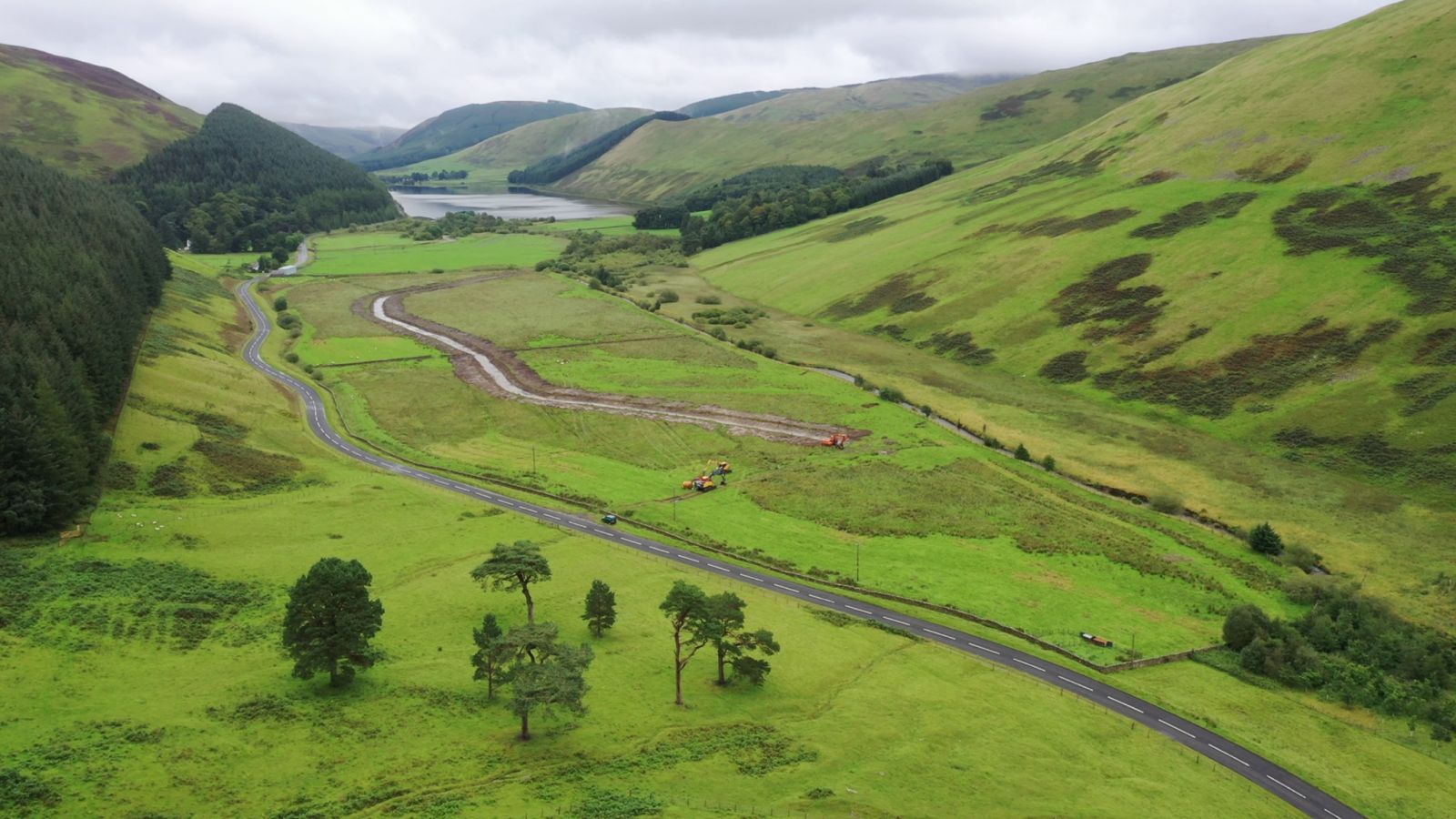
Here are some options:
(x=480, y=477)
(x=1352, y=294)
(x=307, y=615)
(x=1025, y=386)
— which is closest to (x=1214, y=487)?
(x=1025, y=386)

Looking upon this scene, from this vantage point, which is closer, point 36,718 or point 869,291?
point 36,718

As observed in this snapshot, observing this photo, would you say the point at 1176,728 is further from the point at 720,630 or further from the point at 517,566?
the point at 517,566

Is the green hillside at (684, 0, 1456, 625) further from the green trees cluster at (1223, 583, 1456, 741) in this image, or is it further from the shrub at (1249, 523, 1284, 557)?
the green trees cluster at (1223, 583, 1456, 741)

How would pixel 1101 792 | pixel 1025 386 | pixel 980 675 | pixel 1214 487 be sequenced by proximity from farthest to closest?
pixel 1025 386, pixel 1214 487, pixel 980 675, pixel 1101 792

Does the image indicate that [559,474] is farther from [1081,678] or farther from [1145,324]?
[1145,324]

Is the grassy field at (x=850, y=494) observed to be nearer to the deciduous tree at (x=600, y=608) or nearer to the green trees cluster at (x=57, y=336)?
the deciduous tree at (x=600, y=608)

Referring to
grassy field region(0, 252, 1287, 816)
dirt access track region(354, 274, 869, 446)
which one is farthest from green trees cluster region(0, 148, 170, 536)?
dirt access track region(354, 274, 869, 446)
